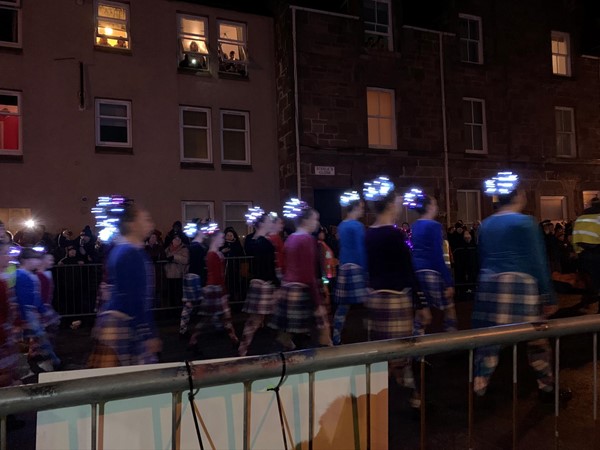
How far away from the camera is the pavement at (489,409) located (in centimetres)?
404

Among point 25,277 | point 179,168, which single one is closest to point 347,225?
point 25,277

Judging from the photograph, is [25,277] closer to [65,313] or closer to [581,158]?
[65,313]

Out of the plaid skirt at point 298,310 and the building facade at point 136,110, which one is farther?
the building facade at point 136,110

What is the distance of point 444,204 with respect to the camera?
56.2ft

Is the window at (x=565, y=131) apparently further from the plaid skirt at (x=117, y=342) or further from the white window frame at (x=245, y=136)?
the plaid skirt at (x=117, y=342)

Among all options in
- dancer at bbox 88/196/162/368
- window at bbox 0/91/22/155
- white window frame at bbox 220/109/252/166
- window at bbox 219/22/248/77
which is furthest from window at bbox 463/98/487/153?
dancer at bbox 88/196/162/368

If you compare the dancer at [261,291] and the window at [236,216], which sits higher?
the window at [236,216]

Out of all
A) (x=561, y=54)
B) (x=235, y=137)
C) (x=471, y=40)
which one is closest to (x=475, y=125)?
(x=471, y=40)

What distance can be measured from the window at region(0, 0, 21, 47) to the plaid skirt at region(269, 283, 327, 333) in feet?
38.7

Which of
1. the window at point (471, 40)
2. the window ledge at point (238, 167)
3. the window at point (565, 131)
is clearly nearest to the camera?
the window ledge at point (238, 167)

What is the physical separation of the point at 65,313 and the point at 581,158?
1881cm

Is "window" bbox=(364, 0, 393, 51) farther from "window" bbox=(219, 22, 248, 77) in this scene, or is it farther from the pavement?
the pavement

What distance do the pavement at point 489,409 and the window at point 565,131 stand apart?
47.8ft

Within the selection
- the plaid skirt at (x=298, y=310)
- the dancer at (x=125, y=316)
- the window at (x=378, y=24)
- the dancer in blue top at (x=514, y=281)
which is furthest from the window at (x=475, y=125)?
the dancer at (x=125, y=316)
